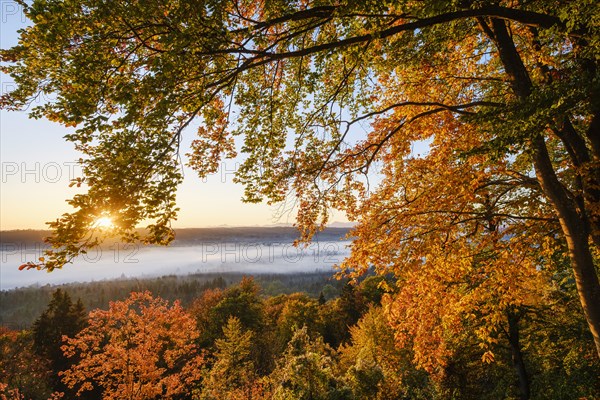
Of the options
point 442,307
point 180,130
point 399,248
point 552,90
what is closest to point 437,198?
point 399,248

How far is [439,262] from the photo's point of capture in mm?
7922

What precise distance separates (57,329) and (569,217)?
4111 cm

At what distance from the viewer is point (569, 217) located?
19.4ft

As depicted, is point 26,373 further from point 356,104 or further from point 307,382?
point 356,104

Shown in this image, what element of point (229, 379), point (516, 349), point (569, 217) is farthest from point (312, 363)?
point (569, 217)

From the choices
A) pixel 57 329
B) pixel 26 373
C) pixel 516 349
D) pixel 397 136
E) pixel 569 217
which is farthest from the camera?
pixel 57 329

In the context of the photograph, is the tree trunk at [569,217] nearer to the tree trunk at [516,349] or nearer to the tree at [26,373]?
the tree trunk at [516,349]

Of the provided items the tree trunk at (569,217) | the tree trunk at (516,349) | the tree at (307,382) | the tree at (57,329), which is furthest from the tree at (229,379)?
the tree at (57,329)

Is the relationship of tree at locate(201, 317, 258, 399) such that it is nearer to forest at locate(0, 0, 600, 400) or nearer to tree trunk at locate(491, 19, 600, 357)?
forest at locate(0, 0, 600, 400)

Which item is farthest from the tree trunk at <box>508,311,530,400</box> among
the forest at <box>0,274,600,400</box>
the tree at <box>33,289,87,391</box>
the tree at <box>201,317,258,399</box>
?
the tree at <box>33,289,87,391</box>

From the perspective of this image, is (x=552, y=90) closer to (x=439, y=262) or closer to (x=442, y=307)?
(x=439, y=262)

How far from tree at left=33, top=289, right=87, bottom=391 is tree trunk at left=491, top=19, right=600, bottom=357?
38906mm

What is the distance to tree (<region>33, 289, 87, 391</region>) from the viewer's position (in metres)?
31.5

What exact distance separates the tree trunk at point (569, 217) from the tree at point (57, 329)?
38906 millimetres
